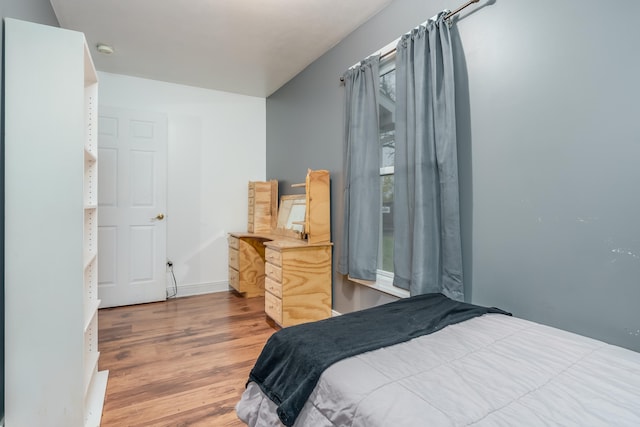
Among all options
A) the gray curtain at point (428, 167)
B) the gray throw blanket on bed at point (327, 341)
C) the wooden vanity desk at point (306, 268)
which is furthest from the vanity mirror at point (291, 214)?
the gray throw blanket on bed at point (327, 341)

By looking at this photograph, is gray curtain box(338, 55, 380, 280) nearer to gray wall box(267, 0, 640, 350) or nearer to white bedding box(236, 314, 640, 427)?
gray wall box(267, 0, 640, 350)

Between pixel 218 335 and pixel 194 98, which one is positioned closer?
pixel 218 335

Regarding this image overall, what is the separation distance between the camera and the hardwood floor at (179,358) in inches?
70.0

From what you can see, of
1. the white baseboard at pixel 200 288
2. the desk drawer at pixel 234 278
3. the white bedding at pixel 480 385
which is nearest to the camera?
the white bedding at pixel 480 385

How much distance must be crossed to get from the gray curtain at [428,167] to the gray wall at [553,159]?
96 millimetres

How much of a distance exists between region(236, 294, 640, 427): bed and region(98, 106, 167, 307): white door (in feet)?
9.45

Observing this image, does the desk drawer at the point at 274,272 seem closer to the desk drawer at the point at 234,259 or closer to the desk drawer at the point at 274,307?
the desk drawer at the point at 274,307

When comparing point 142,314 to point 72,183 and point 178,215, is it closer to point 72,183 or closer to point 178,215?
point 178,215

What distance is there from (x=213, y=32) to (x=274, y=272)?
2130mm

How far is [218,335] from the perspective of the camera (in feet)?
9.32

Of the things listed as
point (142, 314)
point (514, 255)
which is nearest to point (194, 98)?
point (142, 314)

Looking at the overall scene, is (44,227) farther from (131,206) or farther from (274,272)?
(131,206)

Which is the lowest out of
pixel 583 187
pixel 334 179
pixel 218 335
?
pixel 218 335

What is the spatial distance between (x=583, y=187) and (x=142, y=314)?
375 centimetres
